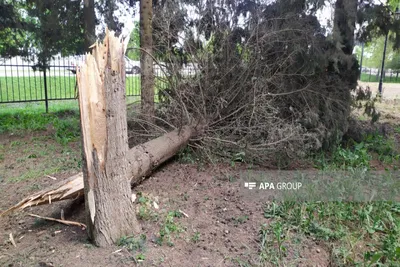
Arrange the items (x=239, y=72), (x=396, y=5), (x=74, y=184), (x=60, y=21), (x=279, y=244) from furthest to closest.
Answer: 1. (x=60, y=21)
2. (x=396, y=5)
3. (x=239, y=72)
4. (x=74, y=184)
5. (x=279, y=244)

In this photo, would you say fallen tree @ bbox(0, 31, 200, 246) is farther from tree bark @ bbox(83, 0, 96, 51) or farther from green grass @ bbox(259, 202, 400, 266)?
tree bark @ bbox(83, 0, 96, 51)

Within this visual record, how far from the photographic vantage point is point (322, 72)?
450cm

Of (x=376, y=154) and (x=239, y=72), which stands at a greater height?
(x=239, y=72)

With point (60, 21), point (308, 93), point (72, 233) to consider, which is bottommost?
point (72, 233)

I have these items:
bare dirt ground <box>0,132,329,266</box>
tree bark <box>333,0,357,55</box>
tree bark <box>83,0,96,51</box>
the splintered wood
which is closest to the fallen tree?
bare dirt ground <box>0,132,329,266</box>

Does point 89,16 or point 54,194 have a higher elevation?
point 89,16

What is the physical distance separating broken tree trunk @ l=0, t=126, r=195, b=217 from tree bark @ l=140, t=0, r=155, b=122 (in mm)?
585

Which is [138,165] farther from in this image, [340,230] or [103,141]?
[340,230]

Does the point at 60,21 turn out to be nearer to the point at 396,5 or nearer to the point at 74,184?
the point at 74,184

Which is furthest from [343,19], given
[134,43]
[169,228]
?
[169,228]

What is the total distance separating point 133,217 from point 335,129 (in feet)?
10.6

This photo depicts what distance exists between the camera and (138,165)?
3.09m

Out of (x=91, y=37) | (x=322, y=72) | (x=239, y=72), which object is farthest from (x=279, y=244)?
(x=91, y=37)

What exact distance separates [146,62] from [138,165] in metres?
1.79
